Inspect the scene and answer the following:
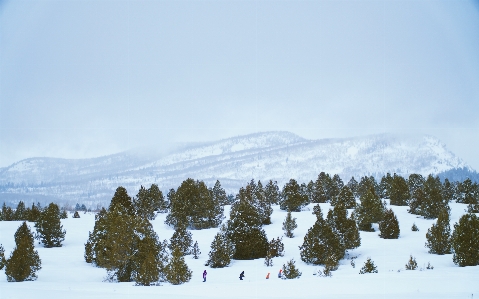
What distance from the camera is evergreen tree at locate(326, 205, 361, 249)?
135 feet

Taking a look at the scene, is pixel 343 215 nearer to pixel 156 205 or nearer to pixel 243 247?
pixel 243 247

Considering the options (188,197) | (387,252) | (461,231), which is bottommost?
(387,252)

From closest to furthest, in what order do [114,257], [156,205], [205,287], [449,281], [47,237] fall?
[449,281] < [205,287] < [114,257] < [47,237] < [156,205]

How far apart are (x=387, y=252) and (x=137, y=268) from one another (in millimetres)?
27113

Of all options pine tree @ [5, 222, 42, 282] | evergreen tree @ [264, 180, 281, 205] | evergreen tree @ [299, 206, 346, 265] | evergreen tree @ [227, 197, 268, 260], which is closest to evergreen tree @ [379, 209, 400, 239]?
evergreen tree @ [299, 206, 346, 265]

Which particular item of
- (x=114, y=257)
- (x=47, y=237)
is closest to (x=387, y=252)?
(x=114, y=257)

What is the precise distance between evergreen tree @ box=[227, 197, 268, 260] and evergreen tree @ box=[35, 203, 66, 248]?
23388 millimetres

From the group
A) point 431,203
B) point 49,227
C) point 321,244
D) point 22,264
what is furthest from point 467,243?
point 49,227

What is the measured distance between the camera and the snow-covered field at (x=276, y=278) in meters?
21.2

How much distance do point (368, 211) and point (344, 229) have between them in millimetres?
13495

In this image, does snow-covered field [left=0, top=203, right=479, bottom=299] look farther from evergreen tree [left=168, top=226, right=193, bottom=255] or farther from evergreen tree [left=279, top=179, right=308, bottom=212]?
evergreen tree [left=279, top=179, right=308, bottom=212]

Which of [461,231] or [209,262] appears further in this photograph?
[209,262]

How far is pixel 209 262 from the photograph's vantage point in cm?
3975

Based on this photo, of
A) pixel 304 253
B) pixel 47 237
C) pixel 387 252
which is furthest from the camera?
pixel 47 237
